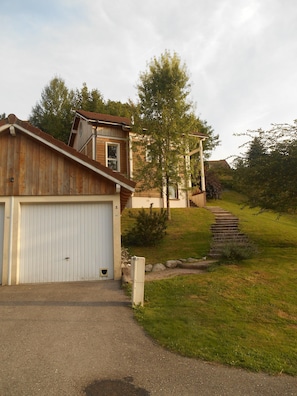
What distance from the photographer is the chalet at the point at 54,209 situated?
9.71 meters

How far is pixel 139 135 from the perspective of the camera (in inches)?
766

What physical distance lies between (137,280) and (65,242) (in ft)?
13.0

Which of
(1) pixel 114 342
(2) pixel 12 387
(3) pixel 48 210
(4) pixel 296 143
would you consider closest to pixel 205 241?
(4) pixel 296 143

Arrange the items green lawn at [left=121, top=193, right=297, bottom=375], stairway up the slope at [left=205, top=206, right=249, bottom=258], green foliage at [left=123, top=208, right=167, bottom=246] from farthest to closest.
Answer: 1. green foliage at [left=123, top=208, right=167, bottom=246]
2. stairway up the slope at [left=205, top=206, right=249, bottom=258]
3. green lawn at [left=121, top=193, right=297, bottom=375]

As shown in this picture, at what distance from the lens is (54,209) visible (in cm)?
1006

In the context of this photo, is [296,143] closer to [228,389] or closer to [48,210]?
[48,210]

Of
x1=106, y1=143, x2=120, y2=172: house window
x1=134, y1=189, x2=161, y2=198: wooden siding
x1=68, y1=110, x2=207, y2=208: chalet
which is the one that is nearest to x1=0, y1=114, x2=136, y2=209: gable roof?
x1=68, y1=110, x2=207, y2=208: chalet

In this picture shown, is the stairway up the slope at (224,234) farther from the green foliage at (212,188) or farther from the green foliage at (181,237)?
the green foliage at (212,188)

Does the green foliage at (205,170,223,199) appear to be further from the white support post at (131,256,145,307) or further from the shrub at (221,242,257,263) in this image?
the white support post at (131,256,145,307)

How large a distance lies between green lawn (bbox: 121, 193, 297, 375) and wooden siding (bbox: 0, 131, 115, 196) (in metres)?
3.89

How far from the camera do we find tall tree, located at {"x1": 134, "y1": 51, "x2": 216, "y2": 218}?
18.4 metres

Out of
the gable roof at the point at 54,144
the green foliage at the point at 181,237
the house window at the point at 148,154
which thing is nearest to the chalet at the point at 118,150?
the house window at the point at 148,154

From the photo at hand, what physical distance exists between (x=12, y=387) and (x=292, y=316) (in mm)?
5609

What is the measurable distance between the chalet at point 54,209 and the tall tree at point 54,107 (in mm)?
31050
